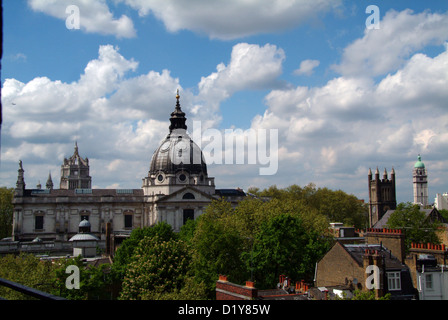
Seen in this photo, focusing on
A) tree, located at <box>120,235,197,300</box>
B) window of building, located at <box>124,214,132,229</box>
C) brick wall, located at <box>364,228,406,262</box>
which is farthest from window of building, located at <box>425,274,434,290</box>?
window of building, located at <box>124,214,132,229</box>

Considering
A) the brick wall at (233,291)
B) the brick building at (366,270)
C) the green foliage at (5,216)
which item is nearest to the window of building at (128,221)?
the green foliage at (5,216)

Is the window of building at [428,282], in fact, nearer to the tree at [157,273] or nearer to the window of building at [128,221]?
the tree at [157,273]

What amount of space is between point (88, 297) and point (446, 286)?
27.0 meters

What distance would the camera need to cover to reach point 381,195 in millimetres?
124562

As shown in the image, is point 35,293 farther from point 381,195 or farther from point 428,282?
point 381,195

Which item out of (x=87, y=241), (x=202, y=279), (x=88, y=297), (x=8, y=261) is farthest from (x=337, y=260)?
(x=87, y=241)

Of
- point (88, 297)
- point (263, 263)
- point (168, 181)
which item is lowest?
point (88, 297)

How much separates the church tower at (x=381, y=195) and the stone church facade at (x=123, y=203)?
45.0m

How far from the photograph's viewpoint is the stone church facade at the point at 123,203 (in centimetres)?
8925

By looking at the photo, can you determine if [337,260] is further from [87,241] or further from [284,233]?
[87,241]

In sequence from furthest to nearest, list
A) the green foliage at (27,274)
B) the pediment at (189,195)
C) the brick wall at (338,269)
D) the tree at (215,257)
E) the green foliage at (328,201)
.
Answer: the green foliage at (328,201) → the pediment at (189,195) → the green foliage at (27,274) → the tree at (215,257) → the brick wall at (338,269)

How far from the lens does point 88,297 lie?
4066 cm

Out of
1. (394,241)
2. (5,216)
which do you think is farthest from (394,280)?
(5,216)

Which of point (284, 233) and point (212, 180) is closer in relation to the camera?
point (284, 233)
